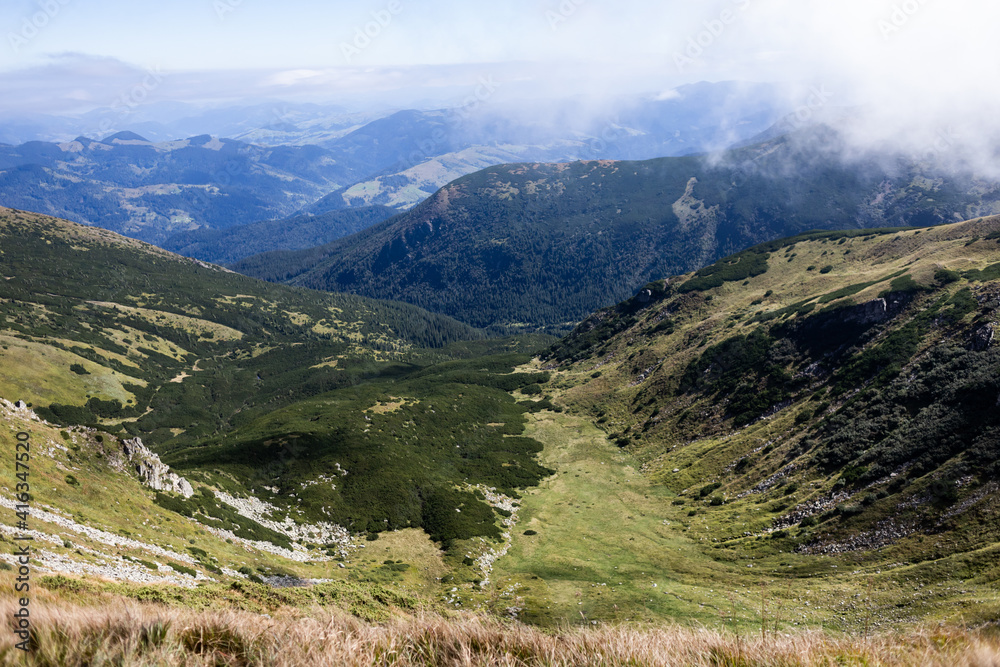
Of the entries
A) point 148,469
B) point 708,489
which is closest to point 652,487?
point 708,489

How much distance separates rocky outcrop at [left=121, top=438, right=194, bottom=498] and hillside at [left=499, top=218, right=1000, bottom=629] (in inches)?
1454

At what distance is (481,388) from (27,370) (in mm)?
156071

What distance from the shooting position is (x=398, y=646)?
639cm

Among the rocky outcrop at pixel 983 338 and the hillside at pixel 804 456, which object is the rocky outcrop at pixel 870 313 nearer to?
the hillside at pixel 804 456

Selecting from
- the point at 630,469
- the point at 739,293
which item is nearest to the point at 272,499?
the point at 630,469

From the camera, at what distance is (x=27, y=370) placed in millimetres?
164750

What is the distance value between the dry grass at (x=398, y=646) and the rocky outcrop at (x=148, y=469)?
52.6 metres

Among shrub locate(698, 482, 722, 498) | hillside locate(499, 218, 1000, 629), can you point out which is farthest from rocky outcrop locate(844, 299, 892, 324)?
shrub locate(698, 482, 722, 498)

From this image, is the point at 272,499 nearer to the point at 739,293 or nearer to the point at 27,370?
the point at 739,293

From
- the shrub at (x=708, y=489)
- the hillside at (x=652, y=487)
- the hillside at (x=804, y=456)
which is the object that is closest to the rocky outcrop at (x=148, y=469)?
the hillside at (x=652, y=487)

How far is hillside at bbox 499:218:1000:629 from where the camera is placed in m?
37.4

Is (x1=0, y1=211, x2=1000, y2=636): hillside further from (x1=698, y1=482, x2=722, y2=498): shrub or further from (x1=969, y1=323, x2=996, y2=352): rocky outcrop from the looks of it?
(x1=698, y1=482, x2=722, y2=498): shrub

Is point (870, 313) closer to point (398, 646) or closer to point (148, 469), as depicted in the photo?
point (398, 646)

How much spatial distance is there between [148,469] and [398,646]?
56.0 meters
